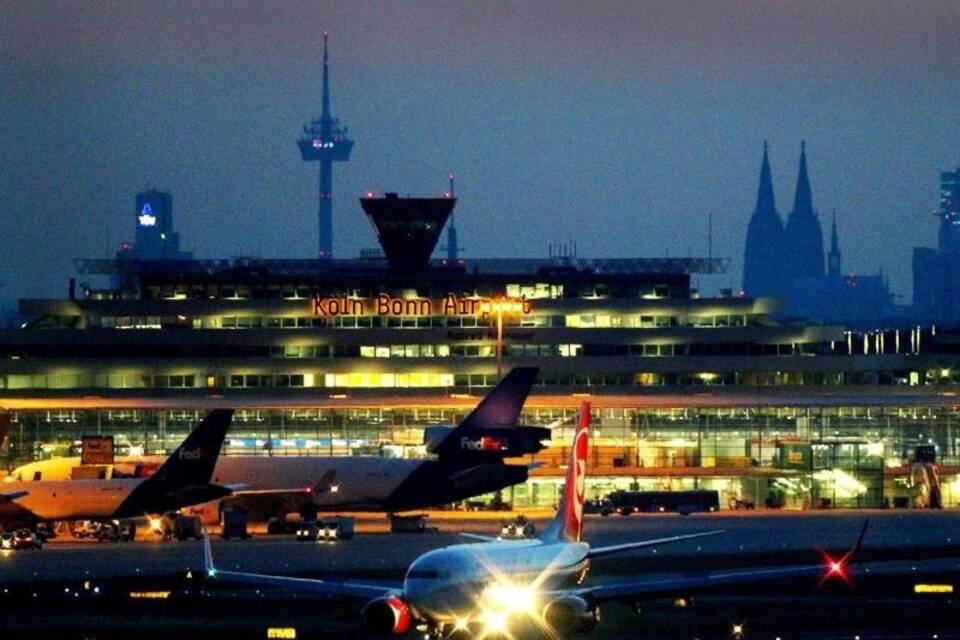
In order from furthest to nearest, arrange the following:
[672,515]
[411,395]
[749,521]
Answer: [411,395] → [672,515] → [749,521]

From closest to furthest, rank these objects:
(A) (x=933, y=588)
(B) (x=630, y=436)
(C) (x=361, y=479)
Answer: (A) (x=933, y=588)
(C) (x=361, y=479)
(B) (x=630, y=436)

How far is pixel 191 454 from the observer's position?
399 feet

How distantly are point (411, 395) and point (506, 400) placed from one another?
2336 inches

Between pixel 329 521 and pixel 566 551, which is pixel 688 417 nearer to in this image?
pixel 329 521

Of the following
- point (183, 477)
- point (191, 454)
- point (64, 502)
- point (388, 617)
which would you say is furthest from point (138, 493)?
point (388, 617)

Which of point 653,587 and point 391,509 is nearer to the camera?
point 653,587

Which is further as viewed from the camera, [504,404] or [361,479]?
[504,404]

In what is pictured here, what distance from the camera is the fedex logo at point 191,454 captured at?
121625 mm

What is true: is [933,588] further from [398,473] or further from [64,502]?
[398,473]

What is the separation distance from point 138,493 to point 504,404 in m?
23.7

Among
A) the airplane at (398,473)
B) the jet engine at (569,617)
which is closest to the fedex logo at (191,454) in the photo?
the airplane at (398,473)

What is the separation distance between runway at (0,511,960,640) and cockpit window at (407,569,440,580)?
11.4 ft

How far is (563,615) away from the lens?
221 ft

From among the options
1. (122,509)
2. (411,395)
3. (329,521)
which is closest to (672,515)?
(329,521)
